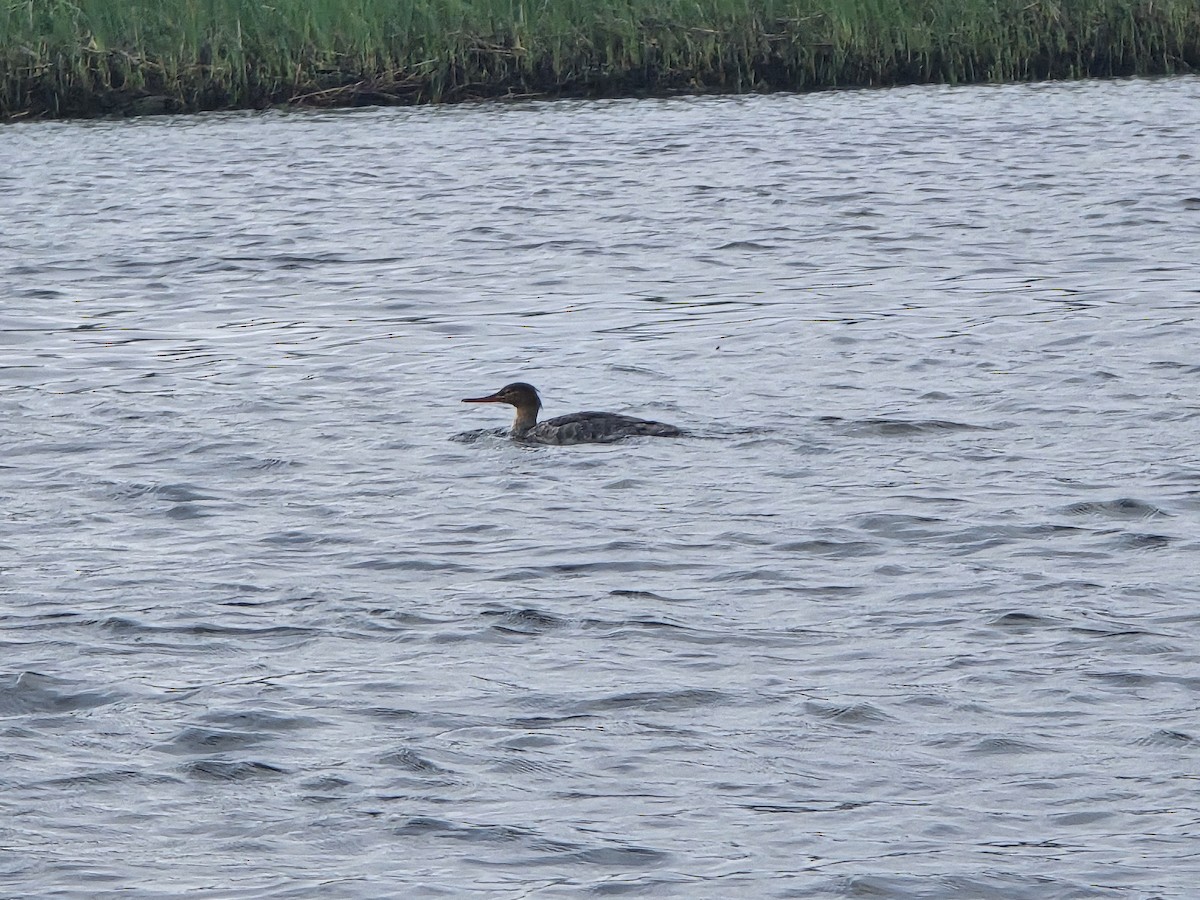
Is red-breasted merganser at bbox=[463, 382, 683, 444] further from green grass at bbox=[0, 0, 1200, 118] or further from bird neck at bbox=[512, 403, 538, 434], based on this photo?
green grass at bbox=[0, 0, 1200, 118]

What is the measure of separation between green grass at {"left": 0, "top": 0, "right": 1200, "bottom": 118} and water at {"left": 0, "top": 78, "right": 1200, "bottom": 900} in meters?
8.15

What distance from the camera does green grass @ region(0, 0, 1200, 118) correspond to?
25.4 m

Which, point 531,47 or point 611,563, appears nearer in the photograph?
point 611,563

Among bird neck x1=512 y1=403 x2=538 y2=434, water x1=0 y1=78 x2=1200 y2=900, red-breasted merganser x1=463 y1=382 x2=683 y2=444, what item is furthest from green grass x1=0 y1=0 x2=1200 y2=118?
red-breasted merganser x1=463 y1=382 x2=683 y2=444

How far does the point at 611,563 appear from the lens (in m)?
7.86

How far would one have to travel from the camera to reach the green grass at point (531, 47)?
83.4 feet

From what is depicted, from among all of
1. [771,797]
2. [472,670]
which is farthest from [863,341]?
[771,797]

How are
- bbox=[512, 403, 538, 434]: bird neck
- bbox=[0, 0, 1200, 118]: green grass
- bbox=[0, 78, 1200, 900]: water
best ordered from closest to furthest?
bbox=[0, 78, 1200, 900]: water
bbox=[512, 403, 538, 434]: bird neck
bbox=[0, 0, 1200, 118]: green grass

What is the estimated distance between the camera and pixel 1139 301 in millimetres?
13414

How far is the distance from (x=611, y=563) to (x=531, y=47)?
19188 mm

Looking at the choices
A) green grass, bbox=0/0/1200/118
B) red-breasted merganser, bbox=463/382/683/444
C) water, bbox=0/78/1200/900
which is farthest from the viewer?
green grass, bbox=0/0/1200/118

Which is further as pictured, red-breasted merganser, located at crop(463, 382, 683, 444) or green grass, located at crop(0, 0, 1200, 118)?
green grass, located at crop(0, 0, 1200, 118)

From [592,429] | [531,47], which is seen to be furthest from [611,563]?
[531,47]

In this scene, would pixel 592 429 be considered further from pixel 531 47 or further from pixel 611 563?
pixel 531 47
